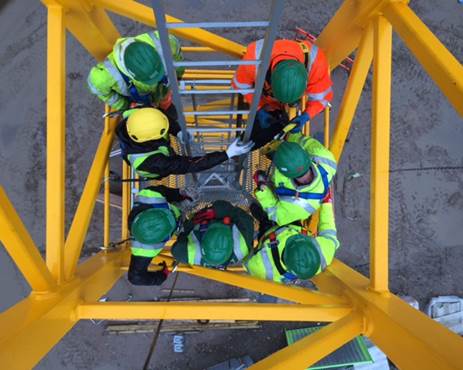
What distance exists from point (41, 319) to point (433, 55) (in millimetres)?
2495

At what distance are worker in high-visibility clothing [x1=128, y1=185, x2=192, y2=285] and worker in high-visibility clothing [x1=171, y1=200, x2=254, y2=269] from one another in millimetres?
166

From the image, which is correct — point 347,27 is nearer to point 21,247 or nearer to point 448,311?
point 21,247

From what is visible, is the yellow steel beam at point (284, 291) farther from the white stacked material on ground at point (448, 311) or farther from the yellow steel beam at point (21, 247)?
the white stacked material on ground at point (448, 311)

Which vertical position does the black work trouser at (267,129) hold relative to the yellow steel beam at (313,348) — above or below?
above

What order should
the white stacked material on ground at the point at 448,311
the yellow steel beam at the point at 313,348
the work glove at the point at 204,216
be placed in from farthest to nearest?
the white stacked material on ground at the point at 448,311 < the work glove at the point at 204,216 < the yellow steel beam at the point at 313,348

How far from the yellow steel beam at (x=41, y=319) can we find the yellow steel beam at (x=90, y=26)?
192 cm

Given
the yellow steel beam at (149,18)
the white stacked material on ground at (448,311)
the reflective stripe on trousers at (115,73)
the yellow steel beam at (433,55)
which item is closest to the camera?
the yellow steel beam at (433,55)

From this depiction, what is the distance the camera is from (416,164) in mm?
6078

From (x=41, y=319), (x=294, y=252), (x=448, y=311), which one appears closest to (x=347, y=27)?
(x=294, y=252)

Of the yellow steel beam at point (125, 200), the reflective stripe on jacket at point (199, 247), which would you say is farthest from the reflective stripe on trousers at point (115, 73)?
the reflective stripe on jacket at point (199, 247)

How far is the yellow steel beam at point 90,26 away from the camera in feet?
10.2

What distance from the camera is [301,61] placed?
3570 millimetres

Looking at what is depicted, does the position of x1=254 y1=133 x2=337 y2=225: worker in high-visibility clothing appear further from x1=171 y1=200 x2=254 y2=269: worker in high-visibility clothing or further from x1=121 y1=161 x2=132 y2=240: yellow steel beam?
x1=121 y1=161 x2=132 y2=240: yellow steel beam

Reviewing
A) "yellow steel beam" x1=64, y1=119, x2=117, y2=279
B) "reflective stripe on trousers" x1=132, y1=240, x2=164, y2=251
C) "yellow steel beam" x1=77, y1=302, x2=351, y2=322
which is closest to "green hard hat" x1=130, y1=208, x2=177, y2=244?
"reflective stripe on trousers" x1=132, y1=240, x2=164, y2=251
